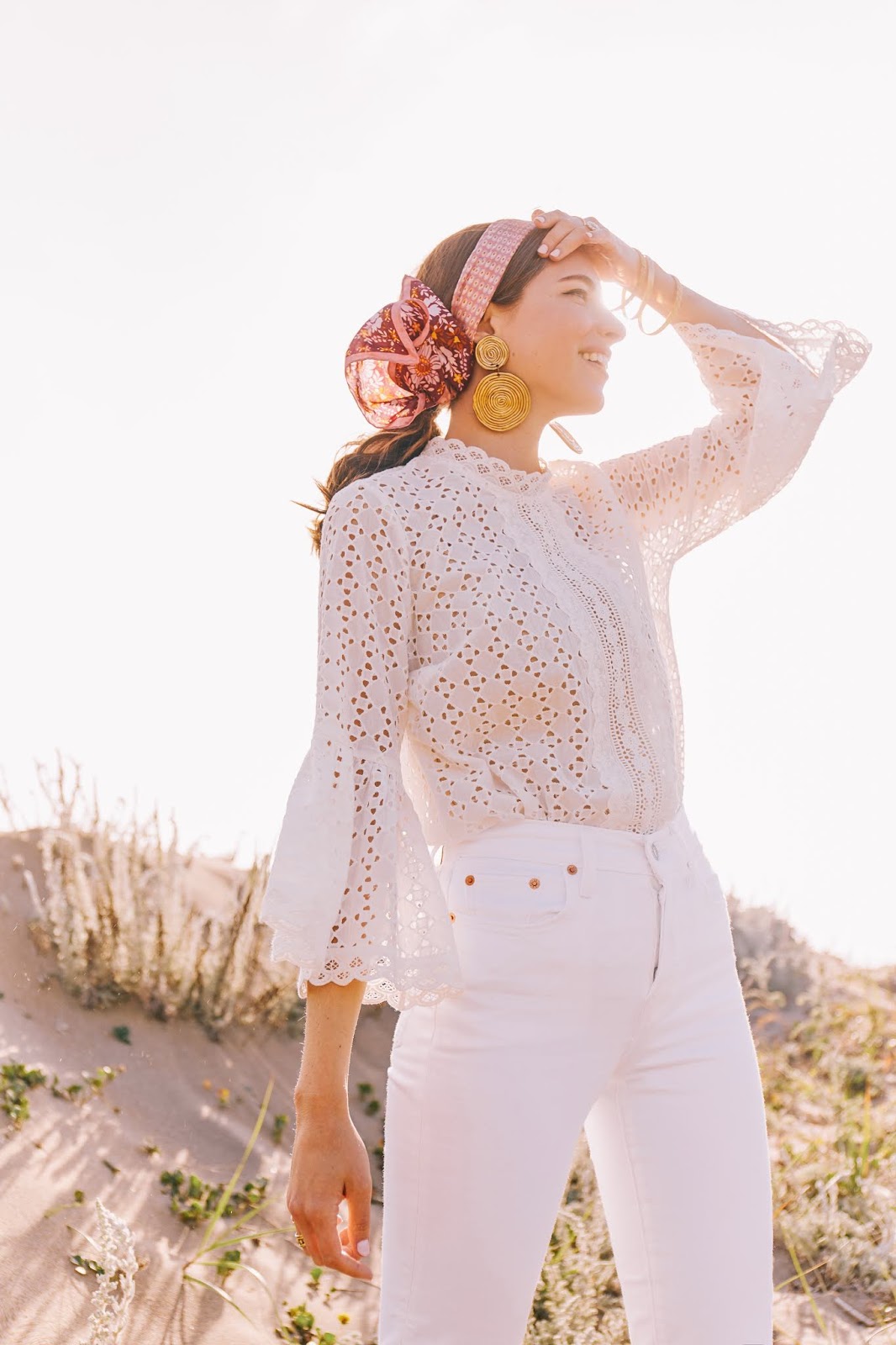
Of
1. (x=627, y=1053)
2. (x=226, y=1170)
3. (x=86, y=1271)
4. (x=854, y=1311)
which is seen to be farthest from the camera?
(x=226, y=1170)

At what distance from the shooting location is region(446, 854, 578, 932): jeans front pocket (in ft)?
5.81

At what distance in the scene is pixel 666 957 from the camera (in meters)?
1.85

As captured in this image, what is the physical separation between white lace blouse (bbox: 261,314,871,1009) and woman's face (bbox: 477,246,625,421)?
153 mm

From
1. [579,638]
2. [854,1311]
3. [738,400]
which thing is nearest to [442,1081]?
[579,638]

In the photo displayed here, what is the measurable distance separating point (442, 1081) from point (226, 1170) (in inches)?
113

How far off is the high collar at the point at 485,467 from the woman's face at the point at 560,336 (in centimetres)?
13

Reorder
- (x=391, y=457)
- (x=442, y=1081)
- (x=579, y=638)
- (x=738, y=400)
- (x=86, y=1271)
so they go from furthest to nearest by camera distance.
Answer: (x=86, y=1271), (x=738, y=400), (x=391, y=457), (x=579, y=638), (x=442, y=1081)

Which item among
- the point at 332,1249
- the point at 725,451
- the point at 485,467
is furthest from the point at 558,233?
the point at 332,1249

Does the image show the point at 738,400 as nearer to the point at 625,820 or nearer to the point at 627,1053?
the point at 625,820

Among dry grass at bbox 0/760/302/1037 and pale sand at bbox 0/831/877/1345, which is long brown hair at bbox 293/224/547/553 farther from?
dry grass at bbox 0/760/302/1037

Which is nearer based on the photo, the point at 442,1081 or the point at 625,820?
the point at 442,1081

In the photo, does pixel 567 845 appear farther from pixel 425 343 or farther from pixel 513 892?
pixel 425 343

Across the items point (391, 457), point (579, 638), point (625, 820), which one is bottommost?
point (625, 820)

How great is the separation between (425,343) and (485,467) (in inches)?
10.7
